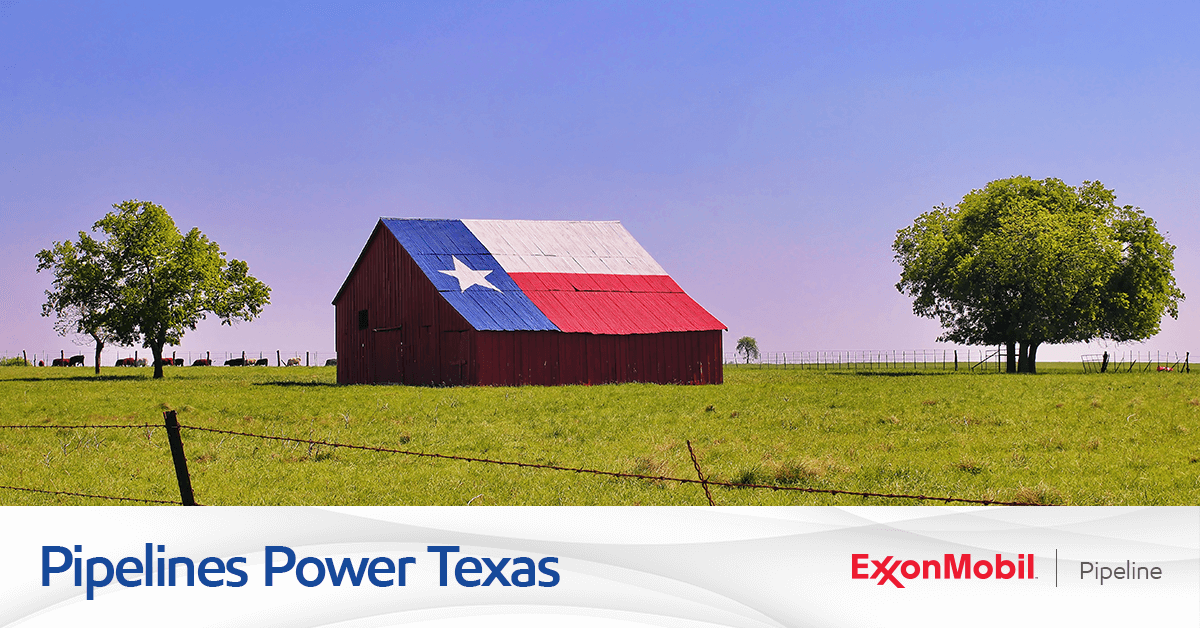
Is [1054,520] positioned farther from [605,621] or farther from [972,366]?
[972,366]

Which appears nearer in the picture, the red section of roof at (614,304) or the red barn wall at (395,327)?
the red barn wall at (395,327)

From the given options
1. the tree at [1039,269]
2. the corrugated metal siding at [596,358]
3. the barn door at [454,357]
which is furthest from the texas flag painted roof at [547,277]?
the tree at [1039,269]

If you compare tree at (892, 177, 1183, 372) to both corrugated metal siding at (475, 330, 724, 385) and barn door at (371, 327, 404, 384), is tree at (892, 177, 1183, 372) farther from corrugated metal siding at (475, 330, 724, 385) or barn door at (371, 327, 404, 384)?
barn door at (371, 327, 404, 384)

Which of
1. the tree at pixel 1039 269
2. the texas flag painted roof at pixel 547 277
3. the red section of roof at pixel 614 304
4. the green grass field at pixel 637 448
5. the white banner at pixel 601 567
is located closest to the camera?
the white banner at pixel 601 567

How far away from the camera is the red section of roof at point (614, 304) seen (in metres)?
45.8

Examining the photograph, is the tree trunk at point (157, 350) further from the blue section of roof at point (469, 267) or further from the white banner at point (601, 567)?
the white banner at point (601, 567)

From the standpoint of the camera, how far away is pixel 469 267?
156 feet

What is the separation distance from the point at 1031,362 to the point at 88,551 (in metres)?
64.6

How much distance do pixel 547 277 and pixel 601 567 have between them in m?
41.5

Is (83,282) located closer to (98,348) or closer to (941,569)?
(98,348)

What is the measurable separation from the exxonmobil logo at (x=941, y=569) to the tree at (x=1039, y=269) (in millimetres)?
58138

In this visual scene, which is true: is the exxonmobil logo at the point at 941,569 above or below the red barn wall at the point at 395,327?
below

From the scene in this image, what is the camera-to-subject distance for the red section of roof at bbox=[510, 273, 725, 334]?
4584 cm

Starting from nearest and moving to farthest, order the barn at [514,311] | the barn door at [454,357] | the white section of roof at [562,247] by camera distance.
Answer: the barn door at [454,357]
the barn at [514,311]
the white section of roof at [562,247]
